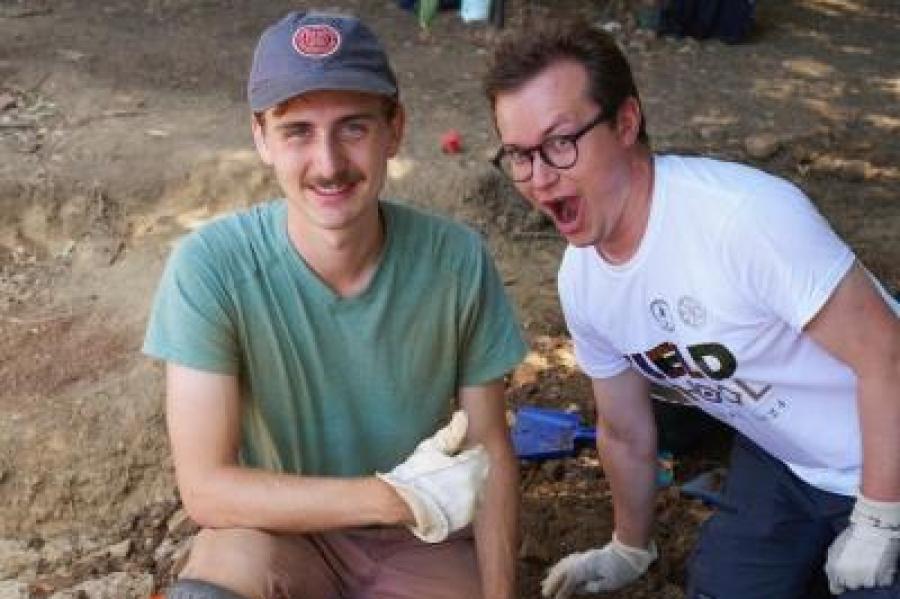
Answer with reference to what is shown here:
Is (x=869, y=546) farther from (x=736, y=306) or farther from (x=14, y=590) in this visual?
(x=14, y=590)

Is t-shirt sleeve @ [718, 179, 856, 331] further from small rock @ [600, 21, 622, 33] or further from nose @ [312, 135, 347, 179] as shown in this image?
small rock @ [600, 21, 622, 33]

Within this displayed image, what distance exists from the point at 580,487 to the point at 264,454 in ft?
4.27

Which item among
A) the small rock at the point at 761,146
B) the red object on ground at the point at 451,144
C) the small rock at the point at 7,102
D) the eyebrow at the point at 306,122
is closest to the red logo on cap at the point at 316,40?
the eyebrow at the point at 306,122

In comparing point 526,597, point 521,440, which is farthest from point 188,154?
point 526,597

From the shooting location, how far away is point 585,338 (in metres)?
2.54

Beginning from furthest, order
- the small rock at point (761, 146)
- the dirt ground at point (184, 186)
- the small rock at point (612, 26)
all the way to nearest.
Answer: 1. the small rock at point (612, 26)
2. the small rock at point (761, 146)
3. the dirt ground at point (184, 186)

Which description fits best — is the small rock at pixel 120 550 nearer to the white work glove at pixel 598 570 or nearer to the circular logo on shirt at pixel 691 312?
the white work glove at pixel 598 570

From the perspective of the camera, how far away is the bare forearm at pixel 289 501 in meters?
1.97

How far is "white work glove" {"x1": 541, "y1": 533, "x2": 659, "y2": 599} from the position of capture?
9.14 feet

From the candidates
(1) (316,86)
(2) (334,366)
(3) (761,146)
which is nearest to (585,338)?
(2) (334,366)

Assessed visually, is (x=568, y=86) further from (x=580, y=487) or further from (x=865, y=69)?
(x=865, y=69)

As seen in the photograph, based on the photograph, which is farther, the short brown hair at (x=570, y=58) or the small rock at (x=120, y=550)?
the small rock at (x=120, y=550)

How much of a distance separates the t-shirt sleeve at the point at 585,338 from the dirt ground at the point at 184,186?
66 cm

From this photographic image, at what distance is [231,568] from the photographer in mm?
2004
